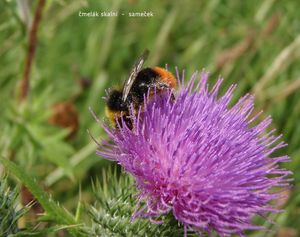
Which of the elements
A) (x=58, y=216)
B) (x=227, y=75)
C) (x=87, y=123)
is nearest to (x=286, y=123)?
(x=227, y=75)

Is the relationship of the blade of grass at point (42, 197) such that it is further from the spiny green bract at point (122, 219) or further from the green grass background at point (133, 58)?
the green grass background at point (133, 58)

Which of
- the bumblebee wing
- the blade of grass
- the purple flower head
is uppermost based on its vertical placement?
the bumblebee wing

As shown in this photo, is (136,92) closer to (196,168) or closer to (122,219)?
(196,168)

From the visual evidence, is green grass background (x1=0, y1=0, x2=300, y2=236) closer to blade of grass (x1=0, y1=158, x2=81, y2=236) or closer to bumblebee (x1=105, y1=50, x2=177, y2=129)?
bumblebee (x1=105, y1=50, x2=177, y2=129)

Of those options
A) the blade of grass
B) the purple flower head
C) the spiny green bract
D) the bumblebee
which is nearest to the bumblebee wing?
the bumblebee

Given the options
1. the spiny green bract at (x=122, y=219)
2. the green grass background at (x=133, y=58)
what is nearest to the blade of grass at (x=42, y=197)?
the spiny green bract at (x=122, y=219)

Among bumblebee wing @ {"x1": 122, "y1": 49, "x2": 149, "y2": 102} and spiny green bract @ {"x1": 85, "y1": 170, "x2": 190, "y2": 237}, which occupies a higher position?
bumblebee wing @ {"x1": 122, "y1": 49, "x2": 149, "y2": 102}
